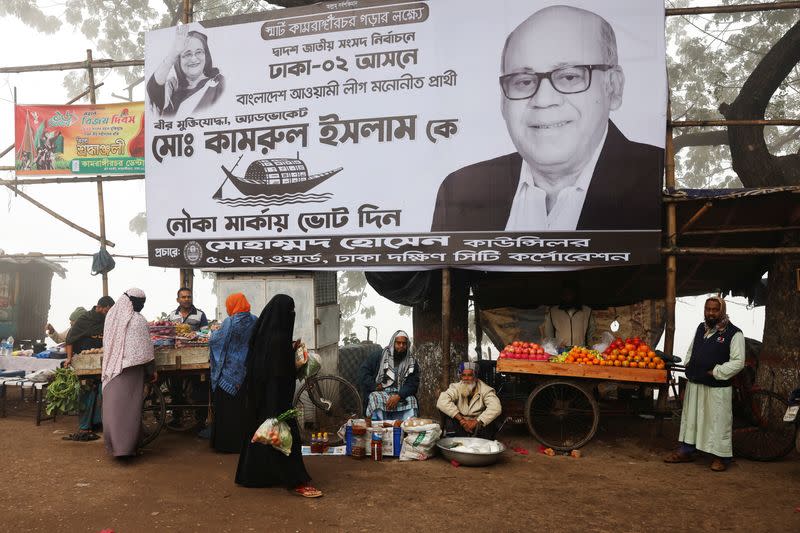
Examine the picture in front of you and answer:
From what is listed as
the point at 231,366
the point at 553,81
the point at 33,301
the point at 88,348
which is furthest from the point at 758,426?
the point at 33,301

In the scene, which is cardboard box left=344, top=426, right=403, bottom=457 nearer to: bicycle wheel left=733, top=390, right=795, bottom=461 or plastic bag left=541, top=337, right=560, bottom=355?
plastic bag left=541, top=337, right=560, bottom=355

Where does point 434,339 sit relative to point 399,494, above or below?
above

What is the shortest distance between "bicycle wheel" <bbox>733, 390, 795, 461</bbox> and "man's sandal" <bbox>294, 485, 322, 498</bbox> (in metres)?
4.29

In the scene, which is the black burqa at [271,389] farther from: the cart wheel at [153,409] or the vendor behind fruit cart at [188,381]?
the vendor behind fruit cart at [188,381]

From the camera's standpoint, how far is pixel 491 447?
6.52 metres

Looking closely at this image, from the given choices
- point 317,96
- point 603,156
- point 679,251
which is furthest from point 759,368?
point 317,96

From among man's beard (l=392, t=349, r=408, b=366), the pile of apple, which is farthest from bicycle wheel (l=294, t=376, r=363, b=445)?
the pile of apple

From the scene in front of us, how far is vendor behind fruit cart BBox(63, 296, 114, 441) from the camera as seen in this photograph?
7426mm

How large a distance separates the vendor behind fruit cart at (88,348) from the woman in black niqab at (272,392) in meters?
2.75

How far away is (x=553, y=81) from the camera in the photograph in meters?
7.40

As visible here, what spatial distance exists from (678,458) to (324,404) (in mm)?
3885

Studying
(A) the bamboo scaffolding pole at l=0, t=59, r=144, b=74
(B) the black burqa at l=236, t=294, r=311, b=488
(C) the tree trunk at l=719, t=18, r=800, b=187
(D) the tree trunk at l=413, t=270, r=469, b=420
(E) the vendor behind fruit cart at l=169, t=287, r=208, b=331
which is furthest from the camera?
(A) the bamboo scaffolding pole at l=0, t=59, r=144, b=74

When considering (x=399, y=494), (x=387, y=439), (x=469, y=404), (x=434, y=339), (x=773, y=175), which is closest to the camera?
(x=399, y=494)

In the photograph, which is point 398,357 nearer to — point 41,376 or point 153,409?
point 153,409
